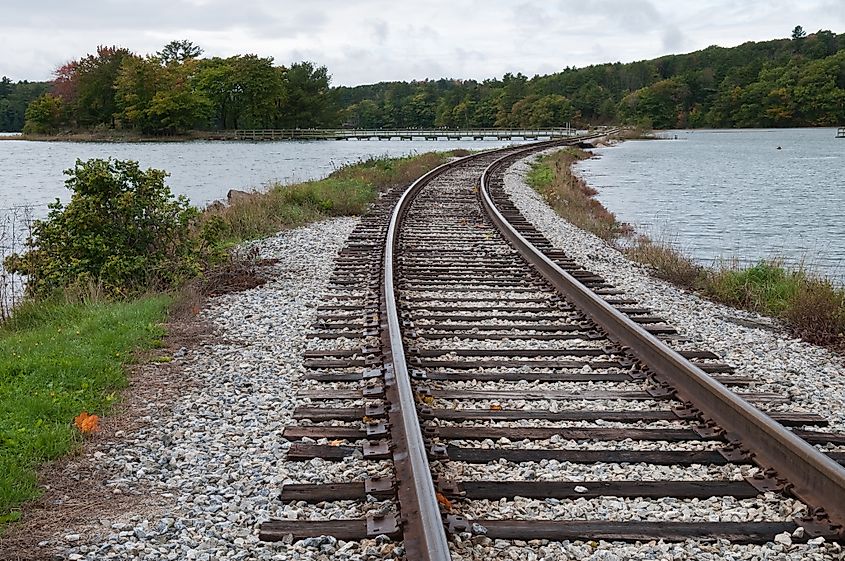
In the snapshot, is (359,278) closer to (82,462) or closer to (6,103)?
(82,462)

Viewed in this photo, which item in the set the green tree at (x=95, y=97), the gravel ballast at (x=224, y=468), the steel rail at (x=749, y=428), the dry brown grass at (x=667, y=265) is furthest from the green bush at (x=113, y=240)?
the green tree at (x=95, y=97)

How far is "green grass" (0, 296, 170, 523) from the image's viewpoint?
4512mm

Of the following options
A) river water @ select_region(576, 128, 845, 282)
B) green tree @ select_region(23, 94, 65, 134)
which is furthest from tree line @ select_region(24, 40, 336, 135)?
river water @ select_region(576, 128, 845, 282)

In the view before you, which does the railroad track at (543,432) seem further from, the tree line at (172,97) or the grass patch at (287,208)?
the tree line at (172,97)

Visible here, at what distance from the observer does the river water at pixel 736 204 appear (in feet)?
60.4

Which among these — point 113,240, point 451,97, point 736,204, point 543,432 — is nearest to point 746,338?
point 543,432

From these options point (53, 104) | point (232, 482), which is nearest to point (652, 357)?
point (232, 482)

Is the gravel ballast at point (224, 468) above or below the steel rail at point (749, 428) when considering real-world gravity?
below

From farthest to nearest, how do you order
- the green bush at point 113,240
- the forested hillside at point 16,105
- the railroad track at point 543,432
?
the forested hillside at point 16,105 → the green bush at point 113,240 → the railroad track at point 543,432

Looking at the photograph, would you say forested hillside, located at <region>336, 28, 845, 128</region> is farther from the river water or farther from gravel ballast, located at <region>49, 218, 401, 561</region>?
gravel ballast, located at <region>49, 218, 401, 561</region>

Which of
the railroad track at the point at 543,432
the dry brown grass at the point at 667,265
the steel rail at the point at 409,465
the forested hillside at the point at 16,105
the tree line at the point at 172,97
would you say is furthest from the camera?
the forested hillside at the point at 16,105

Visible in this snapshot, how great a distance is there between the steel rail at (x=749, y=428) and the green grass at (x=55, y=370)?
141 inches

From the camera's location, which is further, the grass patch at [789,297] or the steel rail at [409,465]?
the grass patch at [789,297]

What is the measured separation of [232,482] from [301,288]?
528 centimetres
